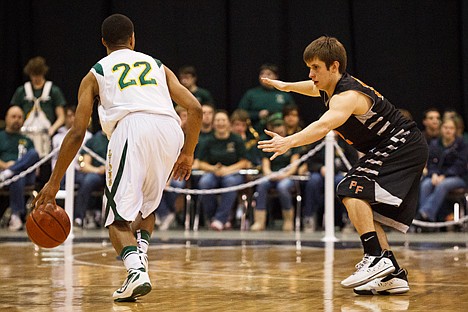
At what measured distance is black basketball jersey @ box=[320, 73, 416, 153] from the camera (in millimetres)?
6008

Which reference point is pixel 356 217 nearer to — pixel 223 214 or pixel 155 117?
pixel 155 117

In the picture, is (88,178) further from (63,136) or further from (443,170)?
(443,170)

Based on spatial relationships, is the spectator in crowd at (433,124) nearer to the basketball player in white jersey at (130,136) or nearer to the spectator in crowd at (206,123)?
the spectator in crowd at (206,123)

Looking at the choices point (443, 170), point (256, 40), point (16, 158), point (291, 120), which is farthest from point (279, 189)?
point (16, 158)

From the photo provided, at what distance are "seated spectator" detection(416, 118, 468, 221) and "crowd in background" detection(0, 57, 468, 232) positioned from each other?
0.04 ft

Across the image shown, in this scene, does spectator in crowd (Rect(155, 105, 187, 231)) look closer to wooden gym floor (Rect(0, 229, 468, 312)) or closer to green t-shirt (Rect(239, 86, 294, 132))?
green t-shirt (Rect(239, 86, 294, 132))

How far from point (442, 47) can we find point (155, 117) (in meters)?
9.22

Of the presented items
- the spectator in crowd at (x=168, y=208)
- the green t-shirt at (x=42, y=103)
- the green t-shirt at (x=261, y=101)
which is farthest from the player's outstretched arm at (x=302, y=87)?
the green t-shirt at (x=42, y=103)

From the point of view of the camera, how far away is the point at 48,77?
609 inches

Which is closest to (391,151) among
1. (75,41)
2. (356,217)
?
(356,217)

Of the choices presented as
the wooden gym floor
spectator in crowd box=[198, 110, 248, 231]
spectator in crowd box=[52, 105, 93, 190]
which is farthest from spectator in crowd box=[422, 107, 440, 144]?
spectator in crowd box=[52, 105, 93, 190]

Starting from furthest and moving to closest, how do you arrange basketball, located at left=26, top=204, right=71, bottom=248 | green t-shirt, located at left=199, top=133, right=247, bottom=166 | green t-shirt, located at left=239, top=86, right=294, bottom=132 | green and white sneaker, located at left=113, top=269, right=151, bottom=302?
1. green t-shirt, located at left=239, top=86, right=294, bottom=132
2. green t-shirt, located at left=199, top=133, right=247, bottom=166
3. basketball, located at left=26, top=204, right=71, bottom=248
4. green and white sneaker, located at left=113, top=269, right=151, bottom=302

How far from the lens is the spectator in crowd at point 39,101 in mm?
13062

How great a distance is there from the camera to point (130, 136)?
551 cm
